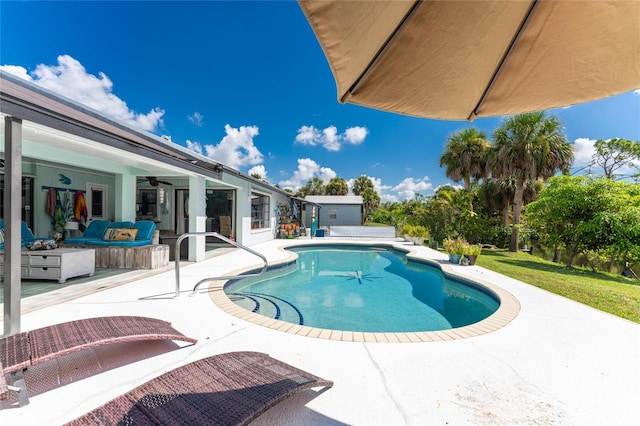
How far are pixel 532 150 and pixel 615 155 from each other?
27.3 m

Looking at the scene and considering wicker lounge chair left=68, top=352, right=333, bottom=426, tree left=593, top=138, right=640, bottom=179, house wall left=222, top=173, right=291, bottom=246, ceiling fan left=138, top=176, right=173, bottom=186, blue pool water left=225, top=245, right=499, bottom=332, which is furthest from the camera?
tree left=593, top=138, right=640, bottom=179

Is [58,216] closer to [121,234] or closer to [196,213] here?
[121,234]

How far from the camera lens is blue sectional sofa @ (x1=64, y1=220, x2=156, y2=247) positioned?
284 inches

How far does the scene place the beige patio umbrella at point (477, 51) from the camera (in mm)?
1467

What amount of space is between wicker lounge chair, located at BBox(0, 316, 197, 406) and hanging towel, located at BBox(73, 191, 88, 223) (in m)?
8.25

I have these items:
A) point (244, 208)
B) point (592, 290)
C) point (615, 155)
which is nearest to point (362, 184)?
point (615, 155)

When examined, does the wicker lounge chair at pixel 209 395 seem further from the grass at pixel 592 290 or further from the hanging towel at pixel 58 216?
the hanging towel at pixel 58 216

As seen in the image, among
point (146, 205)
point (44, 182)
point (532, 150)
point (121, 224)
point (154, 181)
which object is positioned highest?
point (532, 150)

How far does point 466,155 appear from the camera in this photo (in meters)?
19.8

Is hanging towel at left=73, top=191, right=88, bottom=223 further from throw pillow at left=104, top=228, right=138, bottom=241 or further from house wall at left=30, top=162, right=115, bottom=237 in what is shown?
throw pillow at left=104, top=228, right=138, bottom=241

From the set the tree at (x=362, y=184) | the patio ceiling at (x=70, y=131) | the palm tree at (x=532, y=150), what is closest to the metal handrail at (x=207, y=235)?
the patio ceiling at (x=70, y=131)

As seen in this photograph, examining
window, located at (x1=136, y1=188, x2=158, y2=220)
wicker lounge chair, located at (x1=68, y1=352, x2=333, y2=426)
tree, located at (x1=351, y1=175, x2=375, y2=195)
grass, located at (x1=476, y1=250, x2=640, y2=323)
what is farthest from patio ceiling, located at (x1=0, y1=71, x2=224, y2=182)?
tree, located at (x1=351, y1=175, x2=375, y2=195)

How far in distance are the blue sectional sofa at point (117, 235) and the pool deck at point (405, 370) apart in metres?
2.91

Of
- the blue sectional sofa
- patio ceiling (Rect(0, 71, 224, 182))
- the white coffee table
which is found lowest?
the white coffee table
